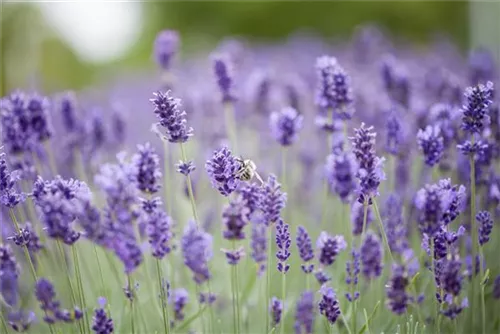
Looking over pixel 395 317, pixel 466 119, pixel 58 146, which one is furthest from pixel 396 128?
pixel 58 146

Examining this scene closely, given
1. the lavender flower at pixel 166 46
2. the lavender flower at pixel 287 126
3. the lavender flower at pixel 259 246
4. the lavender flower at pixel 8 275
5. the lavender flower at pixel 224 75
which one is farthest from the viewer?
the lavender flower at pixel 166 46

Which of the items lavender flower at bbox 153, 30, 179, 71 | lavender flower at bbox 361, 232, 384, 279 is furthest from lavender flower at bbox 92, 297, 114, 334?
lavender flower at bbox 153, 30, 179, 71

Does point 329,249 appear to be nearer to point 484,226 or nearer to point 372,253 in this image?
point 372,253

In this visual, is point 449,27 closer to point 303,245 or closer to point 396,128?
point 396,128

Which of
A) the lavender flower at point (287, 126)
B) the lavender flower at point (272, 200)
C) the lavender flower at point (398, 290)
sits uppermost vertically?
the lavender flower at point (287, 126)

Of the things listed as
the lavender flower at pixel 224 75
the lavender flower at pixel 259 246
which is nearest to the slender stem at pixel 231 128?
the lavender flower at pixel 224 75

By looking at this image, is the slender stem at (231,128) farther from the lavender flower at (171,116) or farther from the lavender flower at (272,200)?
the lavender flower at (272,200)

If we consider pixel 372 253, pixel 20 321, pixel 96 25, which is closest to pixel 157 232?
pixel 20 321
